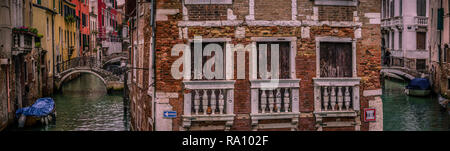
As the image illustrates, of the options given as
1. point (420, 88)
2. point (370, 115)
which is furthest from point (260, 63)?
point (420, 88)

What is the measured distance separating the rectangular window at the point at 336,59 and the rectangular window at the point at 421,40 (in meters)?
23.0

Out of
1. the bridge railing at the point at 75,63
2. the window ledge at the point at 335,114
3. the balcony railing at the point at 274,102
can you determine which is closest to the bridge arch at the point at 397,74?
the bridge railing at the point at 75,63

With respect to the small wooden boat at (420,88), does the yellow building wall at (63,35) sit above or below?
above

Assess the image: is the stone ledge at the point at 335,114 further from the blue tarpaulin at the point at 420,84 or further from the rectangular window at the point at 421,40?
the rectangular window at the point at 421,40

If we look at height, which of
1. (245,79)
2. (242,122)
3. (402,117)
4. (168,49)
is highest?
(168,49)

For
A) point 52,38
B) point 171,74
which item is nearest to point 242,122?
point 171,74

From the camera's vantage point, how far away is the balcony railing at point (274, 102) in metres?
7.65

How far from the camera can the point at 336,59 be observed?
26.2ft

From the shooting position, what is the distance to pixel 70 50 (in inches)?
1195

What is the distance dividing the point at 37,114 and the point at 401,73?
19.7 meters

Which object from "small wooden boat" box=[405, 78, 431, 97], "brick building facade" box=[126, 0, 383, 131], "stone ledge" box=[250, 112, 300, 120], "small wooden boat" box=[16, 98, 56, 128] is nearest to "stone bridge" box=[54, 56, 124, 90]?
"small wooden boat" box=[16, 98, 56, 128]
